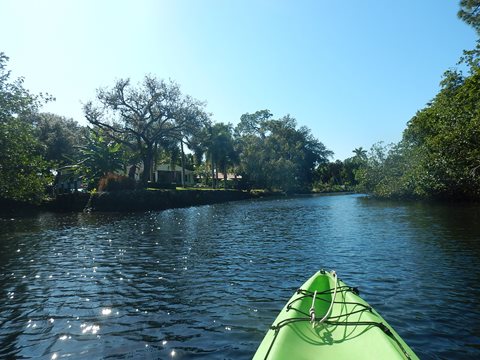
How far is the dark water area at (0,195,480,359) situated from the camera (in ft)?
22.9

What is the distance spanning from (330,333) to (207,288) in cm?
544

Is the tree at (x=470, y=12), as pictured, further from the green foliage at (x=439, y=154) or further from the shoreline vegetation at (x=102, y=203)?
the shoreline vegetation at (x=102, y=203)

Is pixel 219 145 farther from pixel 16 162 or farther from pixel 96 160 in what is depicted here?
pixel 16 162

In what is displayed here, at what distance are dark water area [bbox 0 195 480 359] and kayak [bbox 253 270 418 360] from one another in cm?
118

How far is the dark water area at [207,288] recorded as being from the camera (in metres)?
6.98

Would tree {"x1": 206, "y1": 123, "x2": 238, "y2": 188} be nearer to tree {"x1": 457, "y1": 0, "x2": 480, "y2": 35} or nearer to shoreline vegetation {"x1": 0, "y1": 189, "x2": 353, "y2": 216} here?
shoreline vegetation {"x1": 0, "y1": 189, "x2": 353, "y2": 216}

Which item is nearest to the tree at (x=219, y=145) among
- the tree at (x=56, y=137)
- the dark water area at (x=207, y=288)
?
the tree at (x=56, y=137)

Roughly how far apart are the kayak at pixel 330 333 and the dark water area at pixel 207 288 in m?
1.18

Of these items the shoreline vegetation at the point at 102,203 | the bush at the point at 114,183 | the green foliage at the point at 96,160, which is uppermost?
the green foliage at the point at 96,160

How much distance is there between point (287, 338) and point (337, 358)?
2.49 feet

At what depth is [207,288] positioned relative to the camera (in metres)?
10.7

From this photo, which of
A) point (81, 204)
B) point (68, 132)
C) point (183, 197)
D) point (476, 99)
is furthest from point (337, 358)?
point (68, 132)

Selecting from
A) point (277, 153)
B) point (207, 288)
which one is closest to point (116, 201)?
point (207, 288)

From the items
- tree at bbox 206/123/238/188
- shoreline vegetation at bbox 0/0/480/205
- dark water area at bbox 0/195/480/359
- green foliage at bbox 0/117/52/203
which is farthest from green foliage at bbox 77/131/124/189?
Result: dark water area at bbox 0/195/480/359
